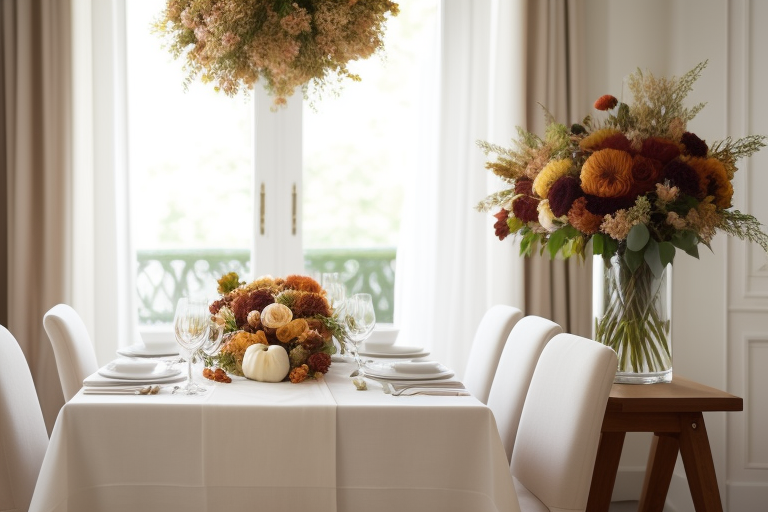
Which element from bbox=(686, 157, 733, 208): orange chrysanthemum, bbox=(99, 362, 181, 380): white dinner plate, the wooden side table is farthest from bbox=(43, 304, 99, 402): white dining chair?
bbox=(686, 157, 733, 208): orange chrysanthemum

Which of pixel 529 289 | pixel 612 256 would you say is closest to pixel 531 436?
pixel 612 256

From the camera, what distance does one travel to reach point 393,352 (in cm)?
279

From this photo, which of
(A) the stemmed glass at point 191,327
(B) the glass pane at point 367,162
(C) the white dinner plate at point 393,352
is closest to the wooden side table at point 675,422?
(C) the white dinner plate at point 393,352

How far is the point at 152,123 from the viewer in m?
4.14

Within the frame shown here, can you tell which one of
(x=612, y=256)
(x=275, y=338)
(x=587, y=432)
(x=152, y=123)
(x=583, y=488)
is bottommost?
(x=583, y=488)

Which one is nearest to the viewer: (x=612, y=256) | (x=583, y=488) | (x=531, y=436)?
(x=583, y=488)

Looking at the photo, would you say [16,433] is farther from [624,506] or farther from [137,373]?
[624,506]

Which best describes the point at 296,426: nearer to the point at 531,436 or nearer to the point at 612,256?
the point at 531,436

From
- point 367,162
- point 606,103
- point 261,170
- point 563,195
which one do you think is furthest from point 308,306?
point 367,162

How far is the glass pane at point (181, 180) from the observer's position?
4133 mm

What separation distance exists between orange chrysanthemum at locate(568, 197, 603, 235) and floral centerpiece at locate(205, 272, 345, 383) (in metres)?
0.73

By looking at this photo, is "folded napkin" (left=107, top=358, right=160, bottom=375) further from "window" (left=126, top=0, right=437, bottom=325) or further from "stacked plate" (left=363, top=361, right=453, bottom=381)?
"window" (left=126, top=0, right=437, bottom=325)

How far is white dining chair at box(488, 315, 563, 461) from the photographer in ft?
8.11

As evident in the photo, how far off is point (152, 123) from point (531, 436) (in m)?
2.72
